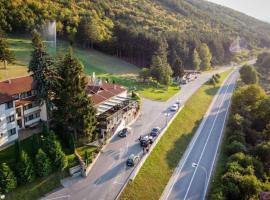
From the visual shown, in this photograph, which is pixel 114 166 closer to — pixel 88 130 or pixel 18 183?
pixel 88 130

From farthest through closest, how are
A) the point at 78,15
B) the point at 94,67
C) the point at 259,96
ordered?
the point at 78,15 → the point at 94,67 → the point at 259,96

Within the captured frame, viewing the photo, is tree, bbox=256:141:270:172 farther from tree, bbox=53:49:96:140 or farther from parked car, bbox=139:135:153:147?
tree, bbox=53:49:96:140

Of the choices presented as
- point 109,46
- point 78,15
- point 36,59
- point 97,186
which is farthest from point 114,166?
point 78,15

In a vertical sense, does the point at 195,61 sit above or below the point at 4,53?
below

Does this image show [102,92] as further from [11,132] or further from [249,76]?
[249,76]

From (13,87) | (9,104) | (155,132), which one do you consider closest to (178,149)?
(155,132)

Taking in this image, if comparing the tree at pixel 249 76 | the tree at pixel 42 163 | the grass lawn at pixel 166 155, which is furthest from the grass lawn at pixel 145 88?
the tree at pixel 42 163

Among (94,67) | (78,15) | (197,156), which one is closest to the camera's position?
(197,156)
